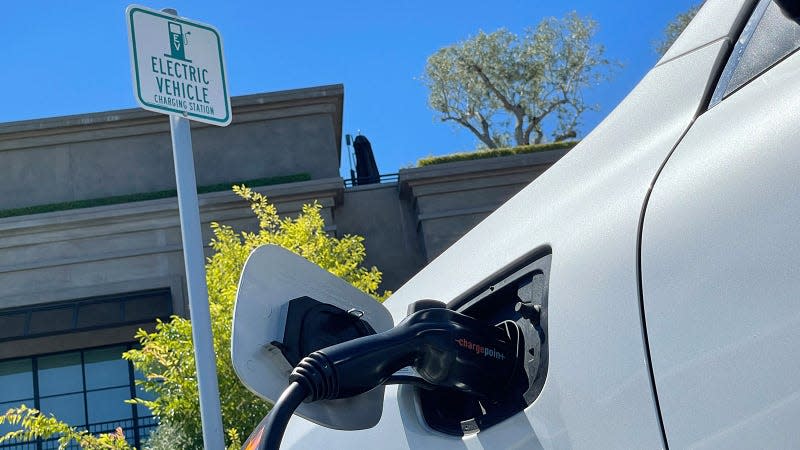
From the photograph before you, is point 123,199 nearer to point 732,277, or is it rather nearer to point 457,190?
point 457,190

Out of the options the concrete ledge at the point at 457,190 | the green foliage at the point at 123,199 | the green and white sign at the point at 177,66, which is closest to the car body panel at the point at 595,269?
the green and white sign at the point at 177,66

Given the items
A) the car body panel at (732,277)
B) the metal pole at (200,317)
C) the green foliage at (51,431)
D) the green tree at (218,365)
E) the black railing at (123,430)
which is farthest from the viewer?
the black railing at (123,430)

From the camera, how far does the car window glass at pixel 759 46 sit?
4.40 feet

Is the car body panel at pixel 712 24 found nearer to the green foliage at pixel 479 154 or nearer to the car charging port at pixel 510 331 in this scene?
the car charging port at pixel 510 331

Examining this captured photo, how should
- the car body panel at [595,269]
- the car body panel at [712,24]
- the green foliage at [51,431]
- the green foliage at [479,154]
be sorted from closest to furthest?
the car body panel at [595,269] → the car body panel at [712,24] → the green foliage at [51,431] → the green foliage at [479,154]

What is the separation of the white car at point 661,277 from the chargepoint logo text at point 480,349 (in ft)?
0.19

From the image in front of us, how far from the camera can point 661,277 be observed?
1.22 metres

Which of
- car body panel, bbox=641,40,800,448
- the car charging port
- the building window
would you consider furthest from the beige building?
car body panel, bbox=641,40,800,448

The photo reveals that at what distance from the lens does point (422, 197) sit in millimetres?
17141

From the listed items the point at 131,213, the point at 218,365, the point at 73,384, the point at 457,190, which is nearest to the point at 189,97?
the point at 218,365

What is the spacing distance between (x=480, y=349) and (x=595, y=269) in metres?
0.29

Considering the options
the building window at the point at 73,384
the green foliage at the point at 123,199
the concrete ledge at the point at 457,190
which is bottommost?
the building window at the point at 73,384

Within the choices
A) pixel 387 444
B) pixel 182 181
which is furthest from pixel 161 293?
pixel 387 444

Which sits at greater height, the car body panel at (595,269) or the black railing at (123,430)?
the black railing at (123,430)
